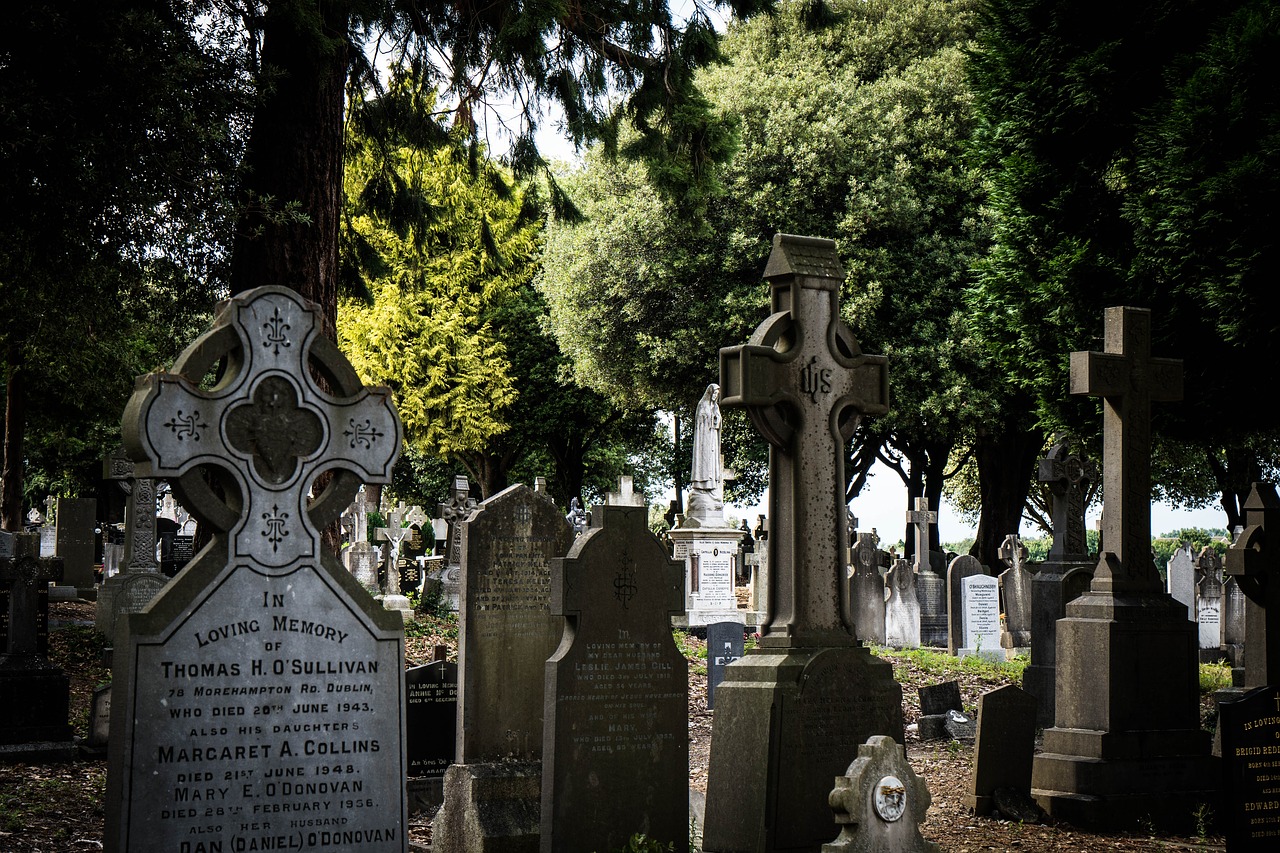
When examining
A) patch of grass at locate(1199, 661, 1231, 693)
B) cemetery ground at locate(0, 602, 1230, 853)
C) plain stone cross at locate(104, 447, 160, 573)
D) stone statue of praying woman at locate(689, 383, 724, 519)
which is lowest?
cemetery ground at locate(0, 602, 1230, 853)

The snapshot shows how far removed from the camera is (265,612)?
5281 millimetres

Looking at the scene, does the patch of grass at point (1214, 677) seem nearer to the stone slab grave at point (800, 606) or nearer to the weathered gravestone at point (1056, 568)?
the weathered gravestone at point (1056, 568)

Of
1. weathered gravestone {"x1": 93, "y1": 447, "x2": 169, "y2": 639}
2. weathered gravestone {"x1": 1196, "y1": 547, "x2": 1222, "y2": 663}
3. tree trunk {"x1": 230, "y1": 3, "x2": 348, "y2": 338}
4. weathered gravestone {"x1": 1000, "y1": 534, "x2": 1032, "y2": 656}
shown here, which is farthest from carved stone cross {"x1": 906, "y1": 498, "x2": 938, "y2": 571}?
tree trunk {"x1": 230, "y1": 3, "x2": 348, "y2": 338}

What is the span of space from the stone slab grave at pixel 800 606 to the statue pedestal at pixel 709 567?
14507 mm

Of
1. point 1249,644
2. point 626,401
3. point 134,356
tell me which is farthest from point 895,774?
point 626,401

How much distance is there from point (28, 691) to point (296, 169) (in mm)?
5033

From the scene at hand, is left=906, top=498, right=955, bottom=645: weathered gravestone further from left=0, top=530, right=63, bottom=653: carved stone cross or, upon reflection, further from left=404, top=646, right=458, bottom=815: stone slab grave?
left=0, top=530, right=63, bottom=653: carved stone cross

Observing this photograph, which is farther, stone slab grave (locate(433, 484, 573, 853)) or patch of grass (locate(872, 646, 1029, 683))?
patch of grass (locate(872, 646, 1029, 683))

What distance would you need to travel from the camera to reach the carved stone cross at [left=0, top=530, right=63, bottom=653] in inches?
435

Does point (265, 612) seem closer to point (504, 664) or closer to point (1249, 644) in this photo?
point (504, 664)

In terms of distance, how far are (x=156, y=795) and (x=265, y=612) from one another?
0.82m

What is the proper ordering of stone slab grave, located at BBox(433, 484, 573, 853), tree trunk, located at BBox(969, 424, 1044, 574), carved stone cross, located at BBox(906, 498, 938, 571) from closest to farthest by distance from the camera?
stone slab grave, located at BBox(433, 484, 573, 853), carved stone cross, located at BBox(906, 498, 938, 571), tree trunk, located at BBox(969, 424, 1044, 574)

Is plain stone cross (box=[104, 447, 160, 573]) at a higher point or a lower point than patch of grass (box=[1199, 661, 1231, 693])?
higher

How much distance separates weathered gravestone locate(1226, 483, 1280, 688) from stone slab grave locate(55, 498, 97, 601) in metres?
20.8
